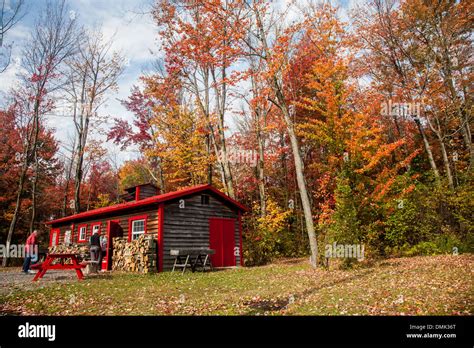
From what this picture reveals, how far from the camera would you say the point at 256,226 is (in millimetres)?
21859

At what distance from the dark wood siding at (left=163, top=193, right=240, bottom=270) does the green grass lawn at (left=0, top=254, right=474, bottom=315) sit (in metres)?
4.52

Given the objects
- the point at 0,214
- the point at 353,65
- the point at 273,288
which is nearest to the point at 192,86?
the point at 353,65

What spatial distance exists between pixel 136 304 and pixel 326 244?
26.7ft

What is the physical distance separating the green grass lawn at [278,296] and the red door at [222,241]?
6.41 metres

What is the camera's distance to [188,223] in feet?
55.7

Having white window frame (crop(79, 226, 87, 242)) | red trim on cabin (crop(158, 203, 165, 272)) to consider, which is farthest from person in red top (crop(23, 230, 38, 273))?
white window frame (crop(79, 226, 87, 242))

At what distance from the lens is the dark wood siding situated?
1593 cm

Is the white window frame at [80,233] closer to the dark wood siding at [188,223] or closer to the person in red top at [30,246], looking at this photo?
the person in red top at [30,246]

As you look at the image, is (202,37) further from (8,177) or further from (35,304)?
(8,177)

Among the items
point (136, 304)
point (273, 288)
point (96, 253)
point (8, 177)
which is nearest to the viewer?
point (136, 304)

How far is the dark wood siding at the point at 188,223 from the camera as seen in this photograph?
15930 mm

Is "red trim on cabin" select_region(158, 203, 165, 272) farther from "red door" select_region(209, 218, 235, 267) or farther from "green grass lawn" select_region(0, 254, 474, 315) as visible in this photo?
"green grass lawn" select_region(0, 254, 474, 315)

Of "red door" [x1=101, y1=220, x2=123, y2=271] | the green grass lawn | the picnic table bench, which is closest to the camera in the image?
the green grass lawn

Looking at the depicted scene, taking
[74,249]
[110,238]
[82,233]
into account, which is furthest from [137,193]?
[74,249]
